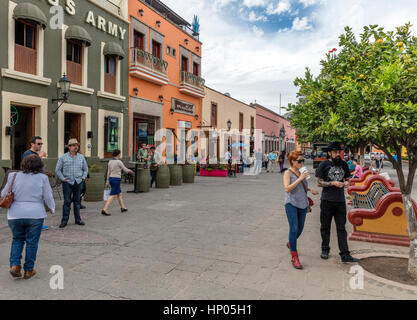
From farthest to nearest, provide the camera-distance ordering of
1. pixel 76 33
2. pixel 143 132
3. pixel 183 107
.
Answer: pixel 183 107
pixel 143 132
pixel 76 33

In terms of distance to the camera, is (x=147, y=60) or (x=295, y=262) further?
(x=147, y=60)

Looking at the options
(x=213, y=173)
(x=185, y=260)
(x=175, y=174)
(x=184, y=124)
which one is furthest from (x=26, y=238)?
(x=184, y=124)

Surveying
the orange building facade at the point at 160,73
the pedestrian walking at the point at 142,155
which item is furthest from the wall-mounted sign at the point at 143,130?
the pedestrian walking at the point at 142,155

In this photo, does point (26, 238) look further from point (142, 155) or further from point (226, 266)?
point (142, 155)

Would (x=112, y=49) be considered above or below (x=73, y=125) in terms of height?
above

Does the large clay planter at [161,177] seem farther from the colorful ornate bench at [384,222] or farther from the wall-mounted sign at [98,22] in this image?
the colorful ornate bench at [384,222]

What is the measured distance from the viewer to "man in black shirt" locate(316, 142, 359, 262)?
471 cm

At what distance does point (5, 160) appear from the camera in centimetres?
1004

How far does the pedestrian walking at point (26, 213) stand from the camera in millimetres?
3855

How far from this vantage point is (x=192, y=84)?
845 inches

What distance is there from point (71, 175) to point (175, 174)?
24.0 ft
